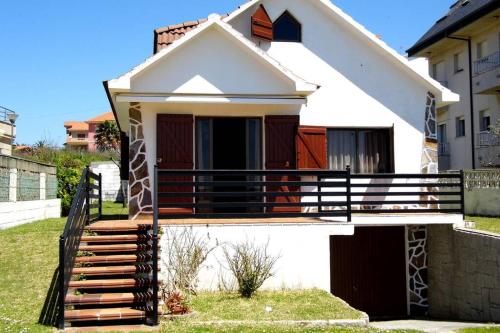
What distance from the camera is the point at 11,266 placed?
11.6m

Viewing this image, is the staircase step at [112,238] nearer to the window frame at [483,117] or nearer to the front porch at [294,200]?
the front porch at [294,200]

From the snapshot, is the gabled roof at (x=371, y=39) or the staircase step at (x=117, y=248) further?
the gabled roof at (x=371, y=39)

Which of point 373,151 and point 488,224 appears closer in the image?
point 373,151

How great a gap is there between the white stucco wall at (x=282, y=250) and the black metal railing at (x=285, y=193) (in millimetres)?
456

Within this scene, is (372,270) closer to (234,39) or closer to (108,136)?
(234,39)

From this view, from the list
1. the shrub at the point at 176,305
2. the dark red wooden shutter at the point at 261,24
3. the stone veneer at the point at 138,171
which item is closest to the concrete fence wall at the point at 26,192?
the stone veneer at the point at 138,171

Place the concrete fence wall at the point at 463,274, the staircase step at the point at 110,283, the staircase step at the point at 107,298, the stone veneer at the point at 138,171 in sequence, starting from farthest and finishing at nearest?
the stone veneer at the point at 138,171
the concrete fence wall at the point at 463,274
the staircase step at the point at 110,283
the staircase step at the point at 107,298

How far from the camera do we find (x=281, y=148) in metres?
14.5

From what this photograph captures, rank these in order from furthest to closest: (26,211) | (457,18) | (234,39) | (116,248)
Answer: (457,18)
(26,211)
(234,39)
(116,248)

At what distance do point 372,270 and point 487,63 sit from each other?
55.2 feet

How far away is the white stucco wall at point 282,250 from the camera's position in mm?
11531

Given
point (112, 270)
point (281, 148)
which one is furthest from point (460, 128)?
point (112, 270)

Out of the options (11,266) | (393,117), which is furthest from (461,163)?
(11,266)

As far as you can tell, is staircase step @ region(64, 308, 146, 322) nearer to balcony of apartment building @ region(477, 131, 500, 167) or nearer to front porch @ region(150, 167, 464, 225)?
front porch @ region(150, 167, 464, 225)
